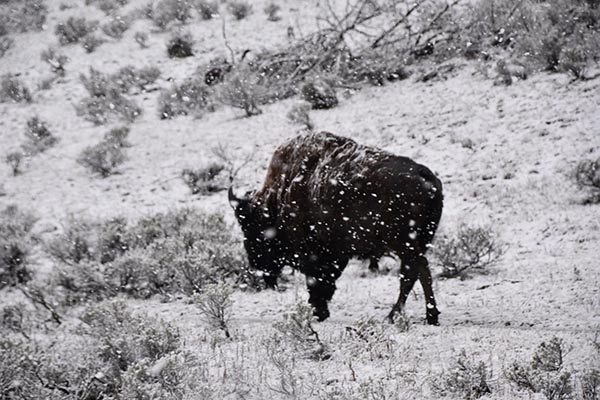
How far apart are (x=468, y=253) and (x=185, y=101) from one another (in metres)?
9.23

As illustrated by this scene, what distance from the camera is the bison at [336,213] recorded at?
4559mm

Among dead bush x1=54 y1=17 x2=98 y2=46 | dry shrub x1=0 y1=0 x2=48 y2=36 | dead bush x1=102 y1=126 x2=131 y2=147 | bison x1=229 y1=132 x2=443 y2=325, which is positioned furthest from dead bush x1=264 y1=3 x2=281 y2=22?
bison x1=229 y1=132 x2=443 y2=325

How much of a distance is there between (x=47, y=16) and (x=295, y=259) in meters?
17.6

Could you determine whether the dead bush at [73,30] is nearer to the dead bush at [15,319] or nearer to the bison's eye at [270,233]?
the dead bush at [15,319]

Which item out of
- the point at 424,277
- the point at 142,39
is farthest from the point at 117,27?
the point at 424,277

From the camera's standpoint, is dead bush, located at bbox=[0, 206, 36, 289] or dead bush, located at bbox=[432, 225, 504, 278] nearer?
dead bush, located at bbox=[432, 225, 504, 278]

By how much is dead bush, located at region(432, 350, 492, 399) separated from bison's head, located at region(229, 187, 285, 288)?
2.97 m

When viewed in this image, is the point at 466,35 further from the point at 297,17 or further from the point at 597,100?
the point at 297,17

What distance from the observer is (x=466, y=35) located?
1217cm

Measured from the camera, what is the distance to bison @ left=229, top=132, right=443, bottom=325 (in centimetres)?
456

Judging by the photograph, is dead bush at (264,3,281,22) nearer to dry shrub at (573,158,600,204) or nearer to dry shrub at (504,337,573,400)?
dry shrub at (573,158,600,204)

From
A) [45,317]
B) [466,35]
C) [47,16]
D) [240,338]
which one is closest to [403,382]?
[240,338]

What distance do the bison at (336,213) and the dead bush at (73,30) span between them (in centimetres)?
Result: 1420

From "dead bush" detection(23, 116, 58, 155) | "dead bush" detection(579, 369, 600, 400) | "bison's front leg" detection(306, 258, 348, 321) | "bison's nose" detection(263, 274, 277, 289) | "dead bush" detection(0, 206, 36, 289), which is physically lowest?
"dead bush" detection(0, 206, 36, 289)
